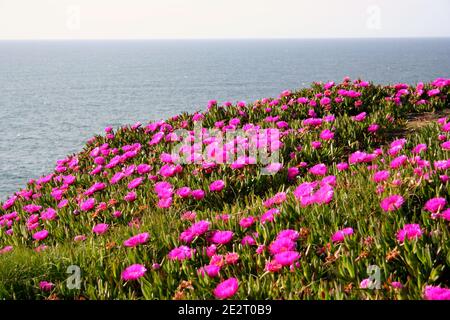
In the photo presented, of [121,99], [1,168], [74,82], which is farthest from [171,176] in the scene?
[74,82]

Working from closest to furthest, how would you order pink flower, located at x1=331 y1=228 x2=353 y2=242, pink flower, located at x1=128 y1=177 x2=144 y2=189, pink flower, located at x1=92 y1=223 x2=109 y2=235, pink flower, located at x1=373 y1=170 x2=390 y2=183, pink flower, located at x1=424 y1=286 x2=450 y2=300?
pink flower, located at x1=424 y1=286 x2=450 y2=300
pink flower, located at x1=331 y1=228 x2=353 y2=242
pink flower, located at x1=373 y1=170 x2=390 y2=183
pink flower, located at x1=92 y1=223 x2=109 y2=235
pink flower, located at x1=128 y1=177 x2=144 y2=189

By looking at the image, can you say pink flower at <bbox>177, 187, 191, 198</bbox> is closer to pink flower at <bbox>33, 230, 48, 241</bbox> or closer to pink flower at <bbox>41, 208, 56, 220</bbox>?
pink flower at <bbox>33, 230, 48, 241</bbox>

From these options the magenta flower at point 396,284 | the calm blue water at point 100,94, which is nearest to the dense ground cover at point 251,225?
the magenta flower at point 396,284

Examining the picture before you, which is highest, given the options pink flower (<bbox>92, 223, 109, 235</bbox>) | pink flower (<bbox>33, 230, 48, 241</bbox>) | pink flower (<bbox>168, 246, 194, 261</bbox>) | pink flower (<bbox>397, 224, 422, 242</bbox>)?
pink flower (<bbox>397, 224, 422, 242</bbox>)

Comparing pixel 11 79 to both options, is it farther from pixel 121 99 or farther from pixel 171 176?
pixel 171 176

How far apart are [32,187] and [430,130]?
5829mm

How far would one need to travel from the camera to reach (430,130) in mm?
6277

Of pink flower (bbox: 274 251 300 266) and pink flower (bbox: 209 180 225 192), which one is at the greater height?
pink flower (bbox: 274 251 300 266)

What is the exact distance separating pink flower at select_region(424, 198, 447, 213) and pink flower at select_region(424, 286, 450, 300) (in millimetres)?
1031

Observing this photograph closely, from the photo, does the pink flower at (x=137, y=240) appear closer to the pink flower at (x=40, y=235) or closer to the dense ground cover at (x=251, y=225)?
the dense ground cover at (x=251, y=225)

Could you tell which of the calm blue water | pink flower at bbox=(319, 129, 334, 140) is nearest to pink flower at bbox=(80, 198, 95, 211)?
pink flower at bbox=(319, 129, 334, 140)

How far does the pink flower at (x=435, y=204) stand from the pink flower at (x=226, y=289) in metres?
1.50

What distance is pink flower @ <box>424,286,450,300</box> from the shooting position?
2546 mm

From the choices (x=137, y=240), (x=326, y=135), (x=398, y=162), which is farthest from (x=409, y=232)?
(x=326, y=135)
